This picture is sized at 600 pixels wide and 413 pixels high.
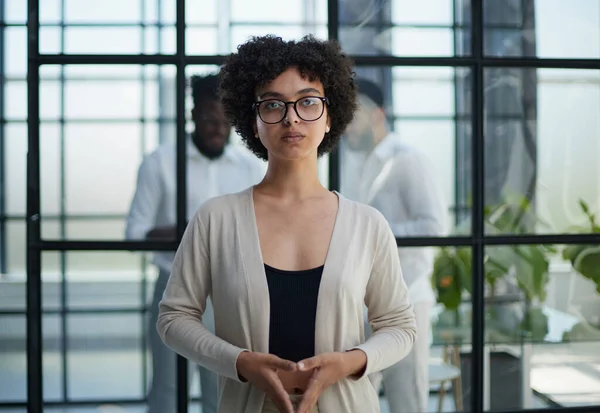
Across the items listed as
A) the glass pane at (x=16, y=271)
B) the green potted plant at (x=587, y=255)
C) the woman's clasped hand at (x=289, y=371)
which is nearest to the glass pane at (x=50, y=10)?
the glass pane at (x=16, y=271)

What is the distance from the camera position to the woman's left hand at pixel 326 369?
154 centimetres

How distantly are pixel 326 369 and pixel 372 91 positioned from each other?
1.33 m

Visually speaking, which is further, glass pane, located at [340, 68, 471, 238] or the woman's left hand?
glass pane, located at [340, 68, 471, 238]

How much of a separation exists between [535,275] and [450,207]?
42 centimetres

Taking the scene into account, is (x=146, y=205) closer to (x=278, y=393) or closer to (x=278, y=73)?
(x=278, y=73)

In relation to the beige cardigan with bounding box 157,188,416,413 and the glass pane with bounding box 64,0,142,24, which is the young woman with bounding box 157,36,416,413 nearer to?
the beige cardigan with bounding box 157,188,416,413

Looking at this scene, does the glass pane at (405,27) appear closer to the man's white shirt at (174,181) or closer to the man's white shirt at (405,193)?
the man's white shirt at (405,193)

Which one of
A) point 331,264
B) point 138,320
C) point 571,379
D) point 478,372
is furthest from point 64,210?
point 571,379

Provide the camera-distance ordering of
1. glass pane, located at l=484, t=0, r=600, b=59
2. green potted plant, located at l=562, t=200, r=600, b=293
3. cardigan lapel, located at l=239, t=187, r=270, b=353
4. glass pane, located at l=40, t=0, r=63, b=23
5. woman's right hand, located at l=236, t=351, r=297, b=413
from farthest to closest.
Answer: green potted plant, located at l=562, t=200, r=600, b=293 < glass pane, located at l=484, t=0, r=600, b=59 < glass pane, located at l=40, t=0, r=63, b=23 < cardigan lapel, located at l=239, t=187, r=270, b=353 < woman's right hand, located at l=236, t=351, r=297, b=413

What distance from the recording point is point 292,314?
1.66 metres

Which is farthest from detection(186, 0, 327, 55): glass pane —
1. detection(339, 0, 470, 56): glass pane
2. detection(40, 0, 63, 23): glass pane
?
detection(40, 0, 63, 23): glass pane

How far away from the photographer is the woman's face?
165cm

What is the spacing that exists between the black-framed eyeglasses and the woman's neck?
0.38 ft

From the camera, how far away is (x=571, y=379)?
2.82 meters
